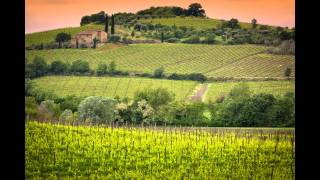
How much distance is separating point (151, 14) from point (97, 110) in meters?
3.60

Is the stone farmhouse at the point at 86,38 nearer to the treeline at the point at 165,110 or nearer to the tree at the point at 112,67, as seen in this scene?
the tree at the point at 112,67

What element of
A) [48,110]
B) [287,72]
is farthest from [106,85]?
[287,72]

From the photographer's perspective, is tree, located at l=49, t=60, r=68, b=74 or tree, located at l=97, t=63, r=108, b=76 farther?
tree, located at l=97, t=63, r=108, b=76

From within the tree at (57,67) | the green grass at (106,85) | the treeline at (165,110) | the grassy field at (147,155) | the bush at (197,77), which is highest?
the tree at (57,67)

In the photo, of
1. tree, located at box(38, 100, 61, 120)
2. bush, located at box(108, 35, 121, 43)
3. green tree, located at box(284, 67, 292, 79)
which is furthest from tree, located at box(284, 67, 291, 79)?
tree, located at box(38, 100, 61, 120)

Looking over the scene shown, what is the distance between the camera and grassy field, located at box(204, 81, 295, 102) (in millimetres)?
20509

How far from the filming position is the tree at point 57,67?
19634mm

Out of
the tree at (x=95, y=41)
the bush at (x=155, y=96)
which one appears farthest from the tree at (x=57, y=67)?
the bush at (x=155, y=96)

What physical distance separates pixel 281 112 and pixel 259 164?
7.76 meters

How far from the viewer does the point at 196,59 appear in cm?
2397

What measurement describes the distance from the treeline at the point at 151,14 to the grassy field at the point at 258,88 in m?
5.71

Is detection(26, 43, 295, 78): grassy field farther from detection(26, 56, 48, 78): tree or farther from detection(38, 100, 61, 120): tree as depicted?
detection(38, 100, 61, 120): tree

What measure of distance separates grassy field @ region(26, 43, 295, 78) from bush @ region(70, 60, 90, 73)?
24 centimetres
